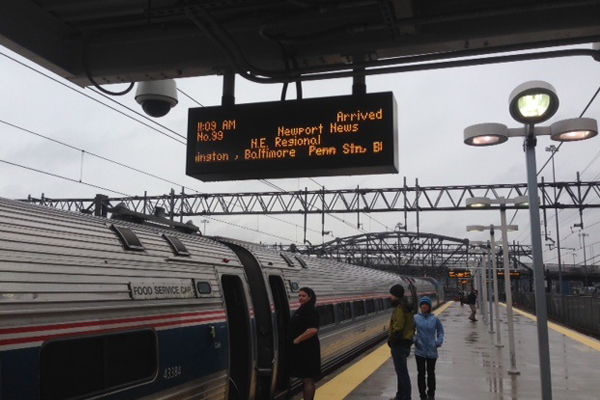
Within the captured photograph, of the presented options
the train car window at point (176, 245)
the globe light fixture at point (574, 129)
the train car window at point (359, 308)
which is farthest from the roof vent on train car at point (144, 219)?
the train car window at point (359, 308)

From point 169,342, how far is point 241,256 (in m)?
3.20

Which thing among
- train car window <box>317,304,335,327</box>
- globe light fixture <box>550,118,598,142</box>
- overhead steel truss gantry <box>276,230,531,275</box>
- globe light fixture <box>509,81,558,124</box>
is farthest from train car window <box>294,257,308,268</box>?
overhead steel truss gantry <box>276,230,531,275</box>

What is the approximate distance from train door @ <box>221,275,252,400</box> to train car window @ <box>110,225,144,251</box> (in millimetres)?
2117

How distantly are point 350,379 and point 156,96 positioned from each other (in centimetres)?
640

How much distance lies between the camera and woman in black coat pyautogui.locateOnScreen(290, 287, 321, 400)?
7298 millimetres

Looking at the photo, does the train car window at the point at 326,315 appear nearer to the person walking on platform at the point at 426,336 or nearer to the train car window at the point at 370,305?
the person walking on platform at the point at 426,336

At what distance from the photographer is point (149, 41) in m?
7.37

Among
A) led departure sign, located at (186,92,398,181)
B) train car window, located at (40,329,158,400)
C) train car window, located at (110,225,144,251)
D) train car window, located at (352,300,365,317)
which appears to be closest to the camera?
train car window, located at (40,329,158,400)

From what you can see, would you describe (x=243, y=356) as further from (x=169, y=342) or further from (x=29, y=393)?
(x=29, y=393)

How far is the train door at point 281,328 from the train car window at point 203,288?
209 cm

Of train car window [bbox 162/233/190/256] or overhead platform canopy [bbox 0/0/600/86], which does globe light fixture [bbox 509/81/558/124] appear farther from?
train car window [bbox 162/233/190/256]

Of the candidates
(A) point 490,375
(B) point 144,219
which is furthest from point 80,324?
(A) point 490,375

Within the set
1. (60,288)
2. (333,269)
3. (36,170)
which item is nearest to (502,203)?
(333,269)

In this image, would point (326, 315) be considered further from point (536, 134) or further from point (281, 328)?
point (536, 134)
